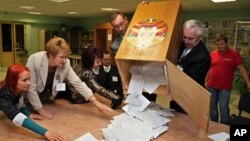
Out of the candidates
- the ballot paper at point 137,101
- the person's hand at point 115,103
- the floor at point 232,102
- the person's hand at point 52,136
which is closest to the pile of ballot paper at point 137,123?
the ballot paper at point 137,101

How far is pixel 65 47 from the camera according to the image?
1651 millimetres

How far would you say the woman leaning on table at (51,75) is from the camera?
64.8 inches

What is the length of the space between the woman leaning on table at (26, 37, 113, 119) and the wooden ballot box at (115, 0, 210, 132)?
42 cm

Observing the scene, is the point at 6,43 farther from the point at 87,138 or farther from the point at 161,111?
the point at 87,138

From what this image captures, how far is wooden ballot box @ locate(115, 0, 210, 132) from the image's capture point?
131cm

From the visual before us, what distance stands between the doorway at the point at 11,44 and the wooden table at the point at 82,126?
884 centimetres

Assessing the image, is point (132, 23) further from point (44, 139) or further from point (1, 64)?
point (1, 64)

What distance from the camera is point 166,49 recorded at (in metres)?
1.31

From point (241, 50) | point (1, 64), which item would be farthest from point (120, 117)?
point (1, 64)

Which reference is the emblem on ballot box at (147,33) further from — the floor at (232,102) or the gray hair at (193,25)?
the floor at (232,102)

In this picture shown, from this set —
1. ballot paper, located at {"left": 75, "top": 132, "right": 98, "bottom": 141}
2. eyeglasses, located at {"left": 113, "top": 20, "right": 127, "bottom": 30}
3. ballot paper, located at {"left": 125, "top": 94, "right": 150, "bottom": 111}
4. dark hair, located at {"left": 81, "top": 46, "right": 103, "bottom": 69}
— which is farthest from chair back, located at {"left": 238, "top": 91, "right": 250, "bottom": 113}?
ballot paper, located at {"left": 75, "top": 132, "right": 98, "bottom": 141}

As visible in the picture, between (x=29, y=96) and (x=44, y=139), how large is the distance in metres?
0.48

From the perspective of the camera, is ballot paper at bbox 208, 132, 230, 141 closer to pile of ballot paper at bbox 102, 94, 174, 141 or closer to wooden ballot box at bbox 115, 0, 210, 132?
wooden ballot box at bbox 115, 0, 210, 132

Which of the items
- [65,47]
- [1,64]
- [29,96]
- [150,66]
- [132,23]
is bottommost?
[1,64]
